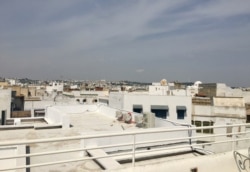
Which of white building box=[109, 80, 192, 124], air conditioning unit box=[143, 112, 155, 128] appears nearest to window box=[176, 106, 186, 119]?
white building box=[109, 80, 192, 124]

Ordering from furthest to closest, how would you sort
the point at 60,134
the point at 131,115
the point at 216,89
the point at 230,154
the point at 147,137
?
1. the point at 216,89
2. the point at 131,115
3. the point at 60,134
4. the point at 147,137
5. the point at 230,154

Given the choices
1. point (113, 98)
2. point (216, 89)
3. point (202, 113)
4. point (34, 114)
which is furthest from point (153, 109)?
point (216, 89)

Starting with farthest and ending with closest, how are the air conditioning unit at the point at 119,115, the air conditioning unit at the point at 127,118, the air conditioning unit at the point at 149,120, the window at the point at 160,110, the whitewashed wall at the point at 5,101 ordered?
the window at the point at 160,110, the whitewashed wall at the point at 5,101, the air conditioning unit at the point at 119,115, the air conditioning unit at the point at 127,118, the air conditioning unit at the point at 149,120

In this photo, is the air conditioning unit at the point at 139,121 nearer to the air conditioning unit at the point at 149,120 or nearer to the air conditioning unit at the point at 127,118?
the air conditioning unit at the point at 149,120

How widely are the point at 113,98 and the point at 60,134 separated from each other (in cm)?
2296

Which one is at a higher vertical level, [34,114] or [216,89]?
[216,89]

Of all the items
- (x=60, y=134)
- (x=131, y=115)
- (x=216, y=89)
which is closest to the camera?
(x=60, y=134)

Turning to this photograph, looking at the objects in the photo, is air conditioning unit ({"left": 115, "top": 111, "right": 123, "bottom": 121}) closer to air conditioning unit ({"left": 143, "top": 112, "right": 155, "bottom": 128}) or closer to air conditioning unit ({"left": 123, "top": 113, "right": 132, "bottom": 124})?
air conditioning unit ({"left": 123, "top": 113, "right": 132, "bottom": 124})

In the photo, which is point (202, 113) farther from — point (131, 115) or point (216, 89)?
point (131, 115)

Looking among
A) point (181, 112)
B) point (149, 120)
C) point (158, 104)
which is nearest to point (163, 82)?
point (181, 112)

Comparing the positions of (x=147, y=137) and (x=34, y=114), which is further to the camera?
(x=34, y=114)

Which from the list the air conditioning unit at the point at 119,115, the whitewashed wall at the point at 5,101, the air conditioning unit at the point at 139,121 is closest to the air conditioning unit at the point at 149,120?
the air conditioning unit at the point at 139,121

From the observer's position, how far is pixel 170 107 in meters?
34.1

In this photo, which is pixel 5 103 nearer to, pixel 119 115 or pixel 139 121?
pixel 119 115
